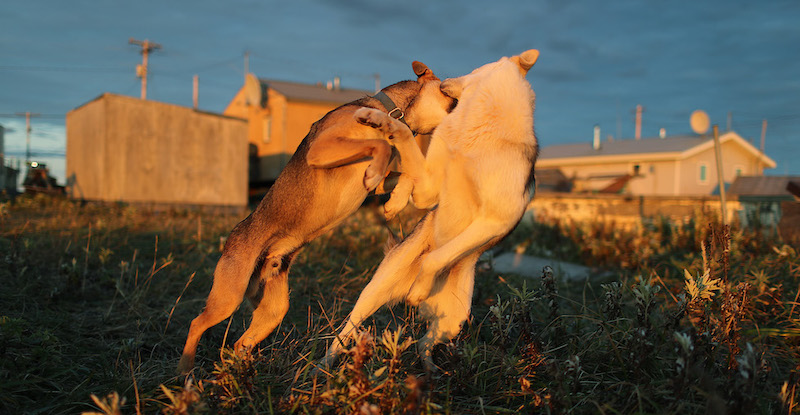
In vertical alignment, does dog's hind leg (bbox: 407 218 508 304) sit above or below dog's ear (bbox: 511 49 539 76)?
below

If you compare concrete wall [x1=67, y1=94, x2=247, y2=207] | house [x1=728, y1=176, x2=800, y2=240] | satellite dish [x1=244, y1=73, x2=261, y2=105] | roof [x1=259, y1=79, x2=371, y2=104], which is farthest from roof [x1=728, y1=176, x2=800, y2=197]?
satellite dish [x1=244, y1=73, x2=261, y2=105]

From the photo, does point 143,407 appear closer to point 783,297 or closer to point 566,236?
point 783,297

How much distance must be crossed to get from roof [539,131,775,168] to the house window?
642 inches

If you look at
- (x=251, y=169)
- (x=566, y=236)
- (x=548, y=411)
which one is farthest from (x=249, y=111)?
(x=548, y=411)

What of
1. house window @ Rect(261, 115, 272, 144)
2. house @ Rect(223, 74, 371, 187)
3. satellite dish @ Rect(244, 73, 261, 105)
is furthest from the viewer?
house window @ Rect(261, 115, 272, 144)

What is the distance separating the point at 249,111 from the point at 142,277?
19.1 meters

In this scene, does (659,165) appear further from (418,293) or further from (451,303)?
(418,293)

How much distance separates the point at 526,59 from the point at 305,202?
162cm

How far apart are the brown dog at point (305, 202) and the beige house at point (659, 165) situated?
2260 centimetres

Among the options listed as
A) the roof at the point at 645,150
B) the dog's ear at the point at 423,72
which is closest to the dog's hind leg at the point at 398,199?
the dog's ear at the point at 423,72

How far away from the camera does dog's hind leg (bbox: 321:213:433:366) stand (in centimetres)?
287

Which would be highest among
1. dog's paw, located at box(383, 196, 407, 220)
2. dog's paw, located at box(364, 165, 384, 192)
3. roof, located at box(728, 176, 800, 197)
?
roof, located at box(728, 176, 800, 197)

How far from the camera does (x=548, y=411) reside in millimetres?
2242

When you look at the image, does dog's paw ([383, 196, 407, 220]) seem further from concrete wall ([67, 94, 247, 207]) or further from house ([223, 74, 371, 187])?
house ([223, 74, 371, 187])
